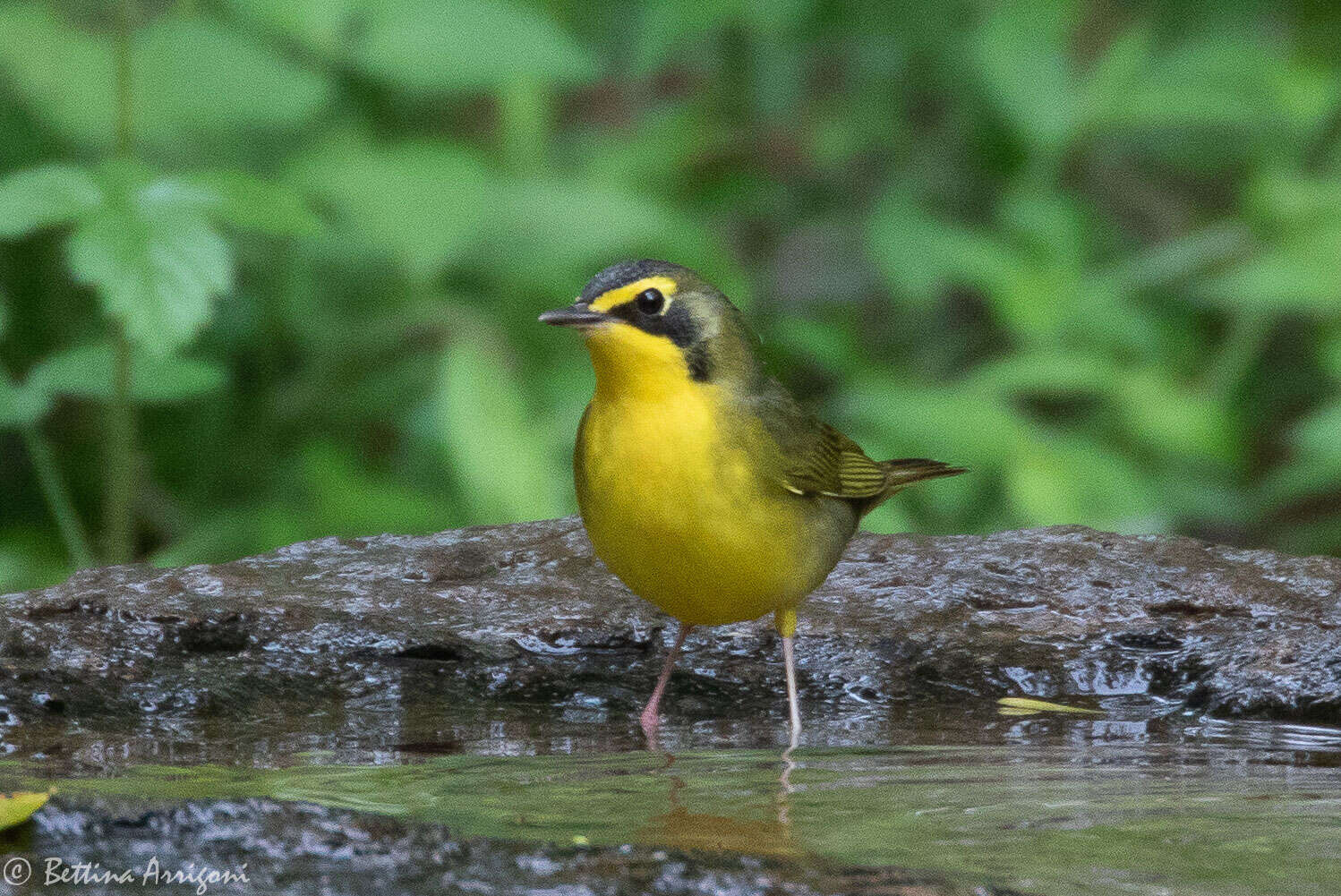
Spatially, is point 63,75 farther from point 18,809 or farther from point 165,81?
point 18,809

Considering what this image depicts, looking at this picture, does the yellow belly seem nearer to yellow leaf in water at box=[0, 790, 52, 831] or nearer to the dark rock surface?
the dark rock surface

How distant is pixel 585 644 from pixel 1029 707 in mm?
1123

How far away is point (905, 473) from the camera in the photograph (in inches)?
186

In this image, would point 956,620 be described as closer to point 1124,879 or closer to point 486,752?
point 486,752

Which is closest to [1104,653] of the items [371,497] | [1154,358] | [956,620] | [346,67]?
[956,620]

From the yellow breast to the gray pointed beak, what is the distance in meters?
0.04

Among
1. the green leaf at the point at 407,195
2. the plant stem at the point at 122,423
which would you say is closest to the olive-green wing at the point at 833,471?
the green leaf at the point at 407,195

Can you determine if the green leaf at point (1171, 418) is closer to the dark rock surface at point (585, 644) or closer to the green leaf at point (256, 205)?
the dark rock surface at point (585, 644)

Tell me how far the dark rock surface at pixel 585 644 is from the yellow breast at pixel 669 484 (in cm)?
44

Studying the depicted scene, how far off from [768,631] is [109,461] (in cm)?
268

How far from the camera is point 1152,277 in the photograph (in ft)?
26.3

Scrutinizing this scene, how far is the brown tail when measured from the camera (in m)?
4.64

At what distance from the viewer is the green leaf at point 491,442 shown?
6.25m

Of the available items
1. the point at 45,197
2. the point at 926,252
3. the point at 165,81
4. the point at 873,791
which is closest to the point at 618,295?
the point at 873,791
